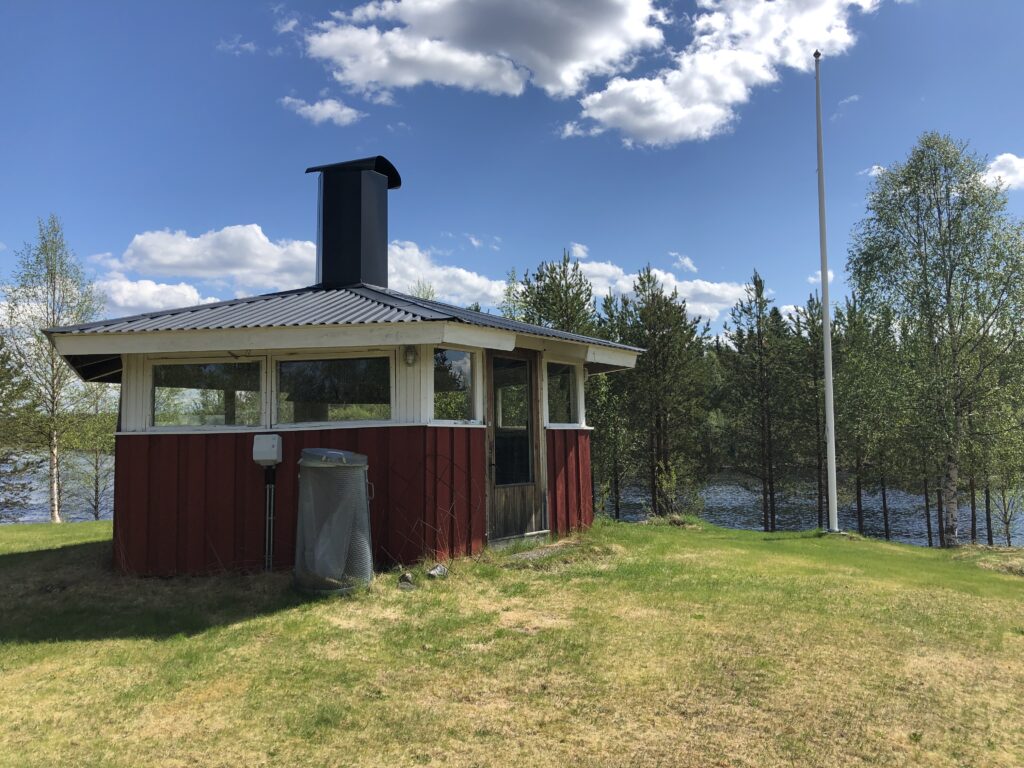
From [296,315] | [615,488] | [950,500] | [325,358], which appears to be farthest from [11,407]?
[950,500]

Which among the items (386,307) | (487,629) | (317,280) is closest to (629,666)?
(487,629)

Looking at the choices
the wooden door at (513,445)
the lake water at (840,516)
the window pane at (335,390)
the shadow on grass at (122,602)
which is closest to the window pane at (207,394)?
the window pane at (335,390)

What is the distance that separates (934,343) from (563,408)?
12.9 m

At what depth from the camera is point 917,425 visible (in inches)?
663

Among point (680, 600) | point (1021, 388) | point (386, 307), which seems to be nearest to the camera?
point (680, 600)

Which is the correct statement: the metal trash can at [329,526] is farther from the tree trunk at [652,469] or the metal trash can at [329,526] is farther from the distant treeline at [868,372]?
the tree trunk at [652,469]

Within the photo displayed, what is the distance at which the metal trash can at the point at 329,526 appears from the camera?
17.7 feet

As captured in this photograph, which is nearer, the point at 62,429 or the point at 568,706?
the point at 568,706

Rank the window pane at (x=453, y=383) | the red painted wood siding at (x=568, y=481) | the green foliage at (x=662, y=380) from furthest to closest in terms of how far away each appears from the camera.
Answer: the green foliage at (x=662, y=380) → the red painted wood siding at (x=568, y=481) → the window pane at (x=453, y=383)

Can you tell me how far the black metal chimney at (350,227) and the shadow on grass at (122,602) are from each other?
13.4ft

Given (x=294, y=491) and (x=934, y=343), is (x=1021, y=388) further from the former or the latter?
(x=294, y=491)

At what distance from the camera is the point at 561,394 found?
8359 millimetres

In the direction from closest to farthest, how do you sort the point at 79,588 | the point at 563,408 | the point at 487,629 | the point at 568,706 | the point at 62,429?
the point at 568,706 → the point at 487,629 → the point at 79,588 → the point at 563,408 → the point at 62,429

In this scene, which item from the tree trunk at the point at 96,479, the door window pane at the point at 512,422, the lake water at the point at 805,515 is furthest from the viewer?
the lake water at the point at 805,515
